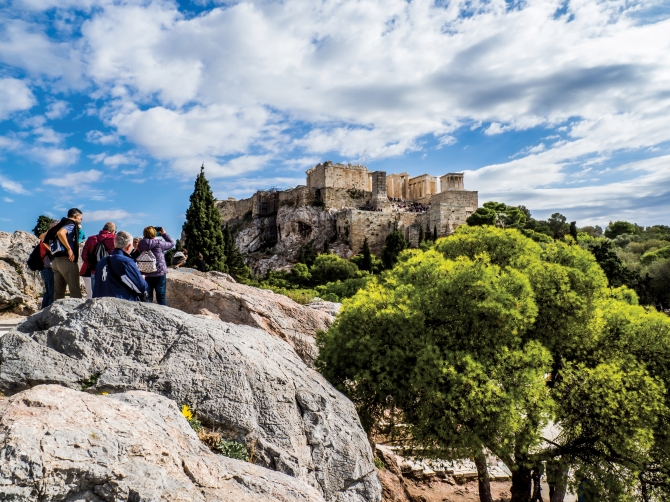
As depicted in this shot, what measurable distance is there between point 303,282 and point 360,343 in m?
34.4

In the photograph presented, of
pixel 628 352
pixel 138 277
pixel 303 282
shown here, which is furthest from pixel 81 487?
pixel 303 282

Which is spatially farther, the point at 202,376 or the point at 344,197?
the point at 344,197

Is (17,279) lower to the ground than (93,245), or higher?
lower

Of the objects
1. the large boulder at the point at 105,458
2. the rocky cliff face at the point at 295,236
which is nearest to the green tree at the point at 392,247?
the rocky cliff face at the point at 295,236

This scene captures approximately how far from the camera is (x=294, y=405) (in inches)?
232

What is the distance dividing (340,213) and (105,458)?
53752mm

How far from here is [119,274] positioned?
6.38 metres

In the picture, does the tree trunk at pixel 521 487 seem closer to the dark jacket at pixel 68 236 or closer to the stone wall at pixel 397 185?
the dark jacket at pixel 68 236

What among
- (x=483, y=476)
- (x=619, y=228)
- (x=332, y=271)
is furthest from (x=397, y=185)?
(x=483, y=476)

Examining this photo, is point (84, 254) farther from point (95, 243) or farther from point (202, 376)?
point (202, 376)

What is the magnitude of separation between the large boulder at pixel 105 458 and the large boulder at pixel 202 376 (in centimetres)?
141

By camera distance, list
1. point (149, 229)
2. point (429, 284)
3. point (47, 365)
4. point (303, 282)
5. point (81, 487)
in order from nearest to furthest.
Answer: point (81, 487) < point (47, 365) < point (149, 229) < point (429, 284) < point (303, 282)

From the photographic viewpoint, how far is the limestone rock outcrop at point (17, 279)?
538 inches

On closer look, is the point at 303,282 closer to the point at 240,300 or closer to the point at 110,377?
the point at 240,300
